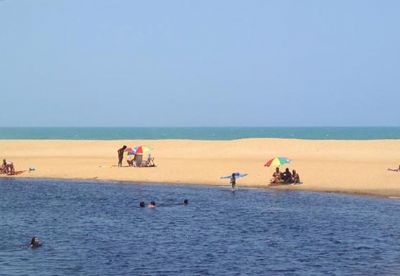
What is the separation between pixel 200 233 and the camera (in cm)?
2947

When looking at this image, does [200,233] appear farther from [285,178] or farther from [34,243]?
[285,178]

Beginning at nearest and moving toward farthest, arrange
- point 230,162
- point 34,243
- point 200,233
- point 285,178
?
point 34,243, point 200,233, point 285,178, point 230,162

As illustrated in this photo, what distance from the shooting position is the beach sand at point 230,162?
47938 millimetres

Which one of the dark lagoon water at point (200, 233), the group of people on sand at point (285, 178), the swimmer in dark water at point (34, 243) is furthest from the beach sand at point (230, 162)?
the swimmer in dark water at point (34, 243)

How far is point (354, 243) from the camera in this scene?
26891 mm

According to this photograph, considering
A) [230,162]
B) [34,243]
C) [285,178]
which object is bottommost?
[34,243]

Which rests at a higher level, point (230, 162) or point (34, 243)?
point (230, 162)

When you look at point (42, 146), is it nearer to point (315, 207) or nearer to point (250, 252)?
point (315, 207)

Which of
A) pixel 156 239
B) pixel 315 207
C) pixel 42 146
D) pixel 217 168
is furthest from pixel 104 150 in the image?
pixel 156 239

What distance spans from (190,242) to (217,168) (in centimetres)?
2947

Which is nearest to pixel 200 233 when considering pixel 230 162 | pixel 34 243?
pixel 34 243

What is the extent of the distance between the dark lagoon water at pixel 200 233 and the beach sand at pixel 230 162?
5.07 metres

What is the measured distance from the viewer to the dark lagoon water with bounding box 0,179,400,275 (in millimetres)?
23266

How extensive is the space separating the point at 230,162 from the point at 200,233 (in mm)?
32411
